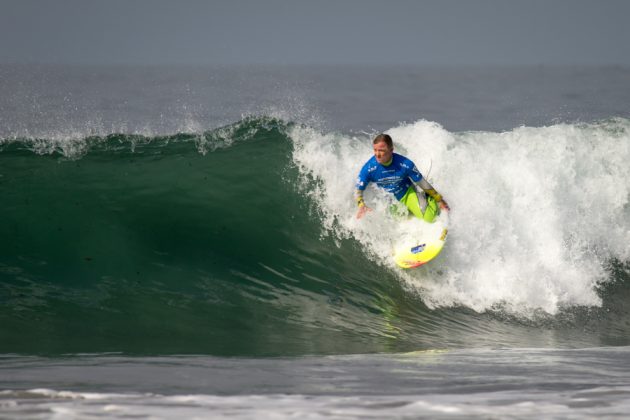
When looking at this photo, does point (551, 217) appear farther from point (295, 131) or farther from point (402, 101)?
point (402, 101)

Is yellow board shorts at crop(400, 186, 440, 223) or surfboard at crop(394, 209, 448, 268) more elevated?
yellow board shorts at crop(400, 186, 440, 223)

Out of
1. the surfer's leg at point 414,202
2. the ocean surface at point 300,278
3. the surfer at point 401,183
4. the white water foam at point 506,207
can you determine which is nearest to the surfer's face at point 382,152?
the surfer at point 401,183

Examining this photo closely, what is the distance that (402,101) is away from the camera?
35.2m

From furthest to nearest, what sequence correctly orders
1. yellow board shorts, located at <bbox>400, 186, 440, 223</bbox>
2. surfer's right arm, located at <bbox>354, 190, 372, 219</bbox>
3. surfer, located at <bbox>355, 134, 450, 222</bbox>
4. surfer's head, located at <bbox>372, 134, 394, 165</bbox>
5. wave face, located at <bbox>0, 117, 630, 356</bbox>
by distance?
yellow board shorts, located at <bbox>400, 186, 440, 223</bbox> → surfer, located at <bbox>355, 134, 450, 222</bbox> → surfer's right arm, located at <bbox>354, 190, 372, 219</bbox> → surfer's head, located at <bbox>372, 134, 394, 165</bbox> → wave face, located at <bbox>0, 117, 630, 356</bbox>

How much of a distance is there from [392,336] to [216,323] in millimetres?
1577

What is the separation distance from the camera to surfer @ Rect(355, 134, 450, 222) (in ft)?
28.3

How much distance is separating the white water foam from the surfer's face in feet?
2.82

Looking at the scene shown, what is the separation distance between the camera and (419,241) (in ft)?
29.1

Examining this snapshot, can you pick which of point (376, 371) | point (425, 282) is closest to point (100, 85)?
point (425, 282)

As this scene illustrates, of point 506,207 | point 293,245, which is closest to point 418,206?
point 293,245

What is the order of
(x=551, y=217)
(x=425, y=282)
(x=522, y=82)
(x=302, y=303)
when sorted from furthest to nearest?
(x=522, y=82) < (x=551, y=217) < (x=425, y=282) < (x=302, y=303)

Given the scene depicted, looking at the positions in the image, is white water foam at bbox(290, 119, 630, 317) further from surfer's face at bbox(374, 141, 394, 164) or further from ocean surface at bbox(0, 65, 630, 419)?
surfer's face at bbox(374, 141, 394, 164)

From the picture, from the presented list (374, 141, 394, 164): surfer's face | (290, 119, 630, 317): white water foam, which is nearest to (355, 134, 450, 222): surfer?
(374, 141, 394, 164): surfer's face

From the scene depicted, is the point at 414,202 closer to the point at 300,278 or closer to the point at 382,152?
the point at 382,152
